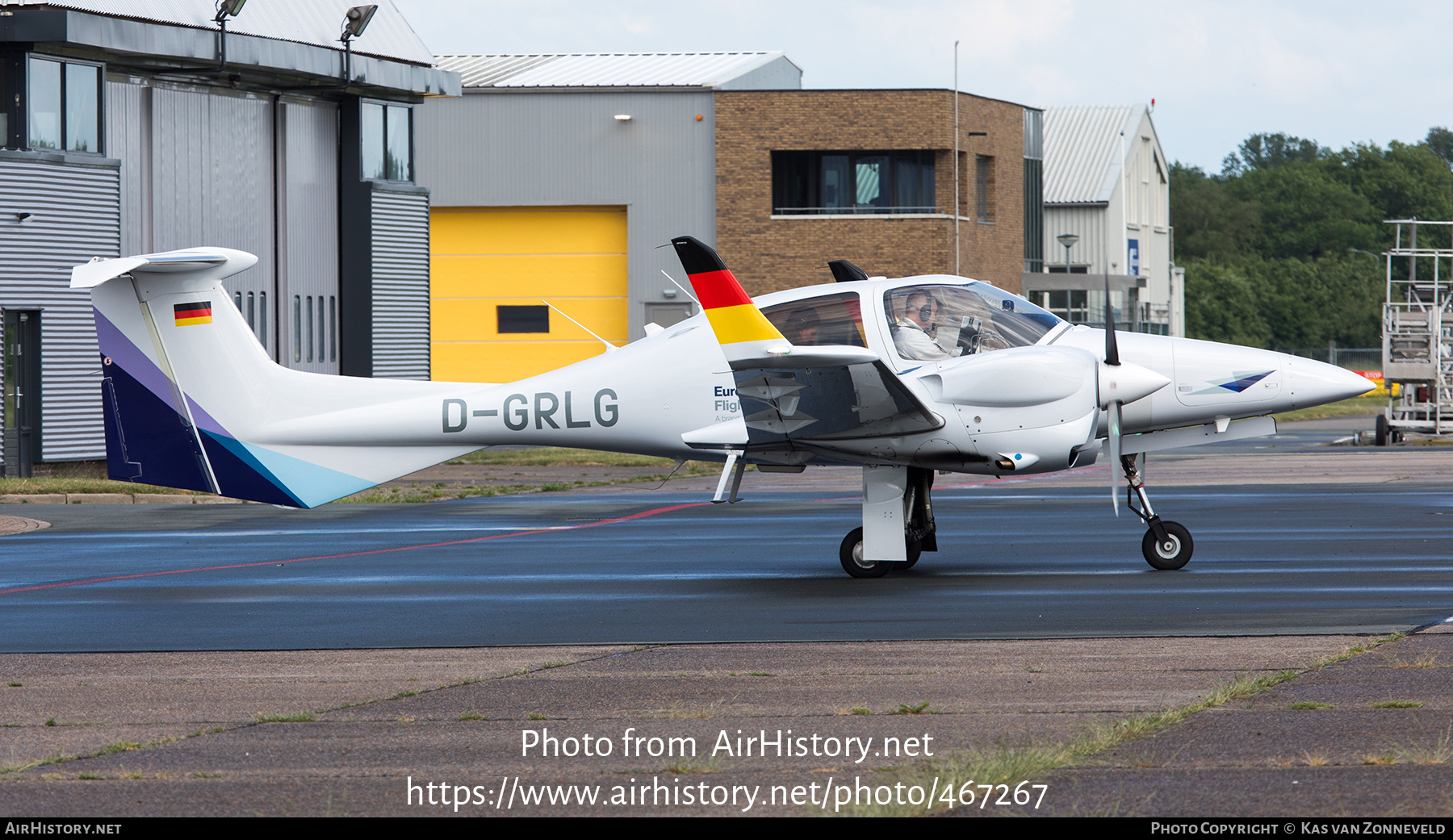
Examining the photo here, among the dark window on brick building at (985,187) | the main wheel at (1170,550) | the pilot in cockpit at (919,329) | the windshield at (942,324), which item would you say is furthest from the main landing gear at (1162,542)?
the dark window on brick building at (985,187)

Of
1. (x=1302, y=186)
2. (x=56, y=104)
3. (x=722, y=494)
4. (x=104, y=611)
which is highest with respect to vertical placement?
(x=1302, y=186)

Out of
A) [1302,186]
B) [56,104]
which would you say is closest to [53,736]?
[56,104]

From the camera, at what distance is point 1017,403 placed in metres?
12.7

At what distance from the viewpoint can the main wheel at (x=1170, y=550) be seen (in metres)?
13.4

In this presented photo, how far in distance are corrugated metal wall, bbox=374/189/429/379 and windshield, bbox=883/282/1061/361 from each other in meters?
22.3

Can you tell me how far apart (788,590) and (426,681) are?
4460mm

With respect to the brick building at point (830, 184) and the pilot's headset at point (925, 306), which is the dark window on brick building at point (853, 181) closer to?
the brick building at point (830, 184)

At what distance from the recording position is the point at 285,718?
7.92 meters

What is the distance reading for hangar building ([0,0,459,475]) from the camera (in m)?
26.3

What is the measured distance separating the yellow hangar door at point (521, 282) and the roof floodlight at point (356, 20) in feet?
52.4

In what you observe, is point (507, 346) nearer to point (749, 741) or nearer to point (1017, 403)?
point (1017, 403)

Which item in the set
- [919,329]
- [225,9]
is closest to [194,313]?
[919,329]

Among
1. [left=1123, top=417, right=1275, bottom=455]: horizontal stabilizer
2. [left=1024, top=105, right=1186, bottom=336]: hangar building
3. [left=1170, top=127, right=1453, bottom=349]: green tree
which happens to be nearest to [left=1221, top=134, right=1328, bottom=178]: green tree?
[left=1170, top=127, right=1453, bottom=349]: green tree

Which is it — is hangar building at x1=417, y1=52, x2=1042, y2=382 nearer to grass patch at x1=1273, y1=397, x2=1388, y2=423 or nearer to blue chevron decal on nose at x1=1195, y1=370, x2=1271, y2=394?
grass patch at x1=1273, y1=397, x2=1388, y2=423
